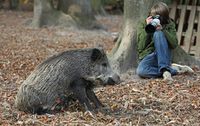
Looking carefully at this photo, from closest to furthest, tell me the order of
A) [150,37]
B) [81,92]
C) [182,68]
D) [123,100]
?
1. [81,92]
2. [123,100]
3. [150,37]
4. [182,68]

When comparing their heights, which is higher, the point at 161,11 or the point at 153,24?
the point at 161,11

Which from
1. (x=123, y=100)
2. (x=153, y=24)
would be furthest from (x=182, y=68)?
(x=123, y=100)

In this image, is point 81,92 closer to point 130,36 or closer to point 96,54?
point 96,54

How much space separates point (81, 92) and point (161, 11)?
245 cm

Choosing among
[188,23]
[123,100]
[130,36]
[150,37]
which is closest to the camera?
[123,100]

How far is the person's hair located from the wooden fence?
280 centimetres

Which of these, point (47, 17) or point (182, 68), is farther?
point (47, 17)

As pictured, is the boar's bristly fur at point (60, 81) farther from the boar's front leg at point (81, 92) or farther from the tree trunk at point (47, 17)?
the tree trunk at point (47, 17)

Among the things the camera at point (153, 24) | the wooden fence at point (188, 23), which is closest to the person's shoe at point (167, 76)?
the camera at point (153, 24)

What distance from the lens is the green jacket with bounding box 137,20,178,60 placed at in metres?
8.17

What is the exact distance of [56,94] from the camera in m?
6.32

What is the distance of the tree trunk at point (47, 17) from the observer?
16625 millimetres

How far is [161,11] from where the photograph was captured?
8023 millimetres

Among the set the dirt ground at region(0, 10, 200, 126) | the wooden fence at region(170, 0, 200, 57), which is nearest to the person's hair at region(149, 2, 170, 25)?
the dirt ground at region(0, 10, 200, 126)
